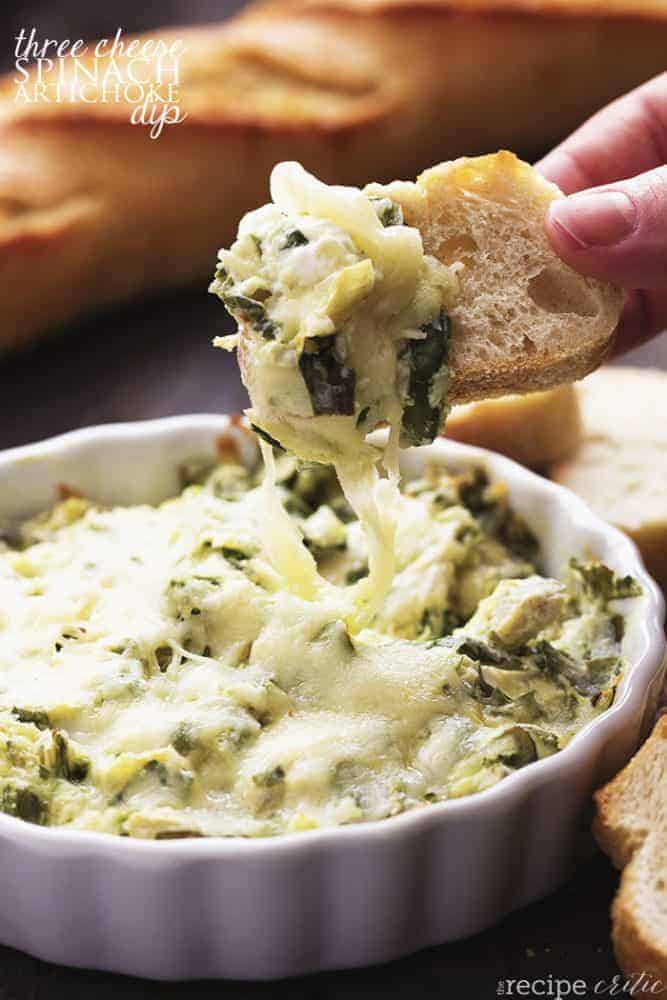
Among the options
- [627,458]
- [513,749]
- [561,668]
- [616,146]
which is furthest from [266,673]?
[616,146]

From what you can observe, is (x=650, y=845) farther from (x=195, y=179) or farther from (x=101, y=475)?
(x=195, y=179)

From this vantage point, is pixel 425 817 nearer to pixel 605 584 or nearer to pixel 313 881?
pixel 313 881

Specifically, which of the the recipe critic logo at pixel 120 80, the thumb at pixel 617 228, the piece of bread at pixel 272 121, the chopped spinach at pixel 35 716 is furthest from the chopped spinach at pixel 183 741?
the the recipe critic logo at pixel 120 80

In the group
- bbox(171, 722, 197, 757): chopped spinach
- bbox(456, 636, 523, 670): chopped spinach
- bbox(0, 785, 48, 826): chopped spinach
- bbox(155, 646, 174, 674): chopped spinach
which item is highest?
bbox(456, 636, 523, 670): chopped spinach

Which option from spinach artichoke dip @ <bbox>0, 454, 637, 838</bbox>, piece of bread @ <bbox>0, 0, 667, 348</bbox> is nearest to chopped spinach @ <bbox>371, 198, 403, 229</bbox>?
spinach artichoke dip @ <bbox>0, 454, 637, 838</bbox>

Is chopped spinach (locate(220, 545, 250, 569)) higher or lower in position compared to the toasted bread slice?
lower

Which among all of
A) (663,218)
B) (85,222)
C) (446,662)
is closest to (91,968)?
(446,662)

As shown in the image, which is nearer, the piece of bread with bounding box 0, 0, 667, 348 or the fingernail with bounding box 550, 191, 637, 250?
the fingernail with bounding box 550, 191, 637, 250

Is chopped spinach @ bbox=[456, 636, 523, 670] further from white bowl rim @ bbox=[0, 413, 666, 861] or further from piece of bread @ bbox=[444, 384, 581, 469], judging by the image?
piece of bread @ bbox=[444, 384, 581, 469]
